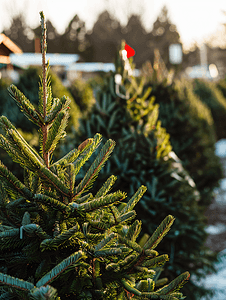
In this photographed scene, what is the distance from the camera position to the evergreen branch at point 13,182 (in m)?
1.03

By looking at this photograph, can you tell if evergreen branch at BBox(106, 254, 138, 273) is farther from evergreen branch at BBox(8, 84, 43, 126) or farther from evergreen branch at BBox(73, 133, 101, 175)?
evergreen branch at BBox(8, 84, 43, 126)

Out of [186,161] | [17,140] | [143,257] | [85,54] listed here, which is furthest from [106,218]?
[85,54]

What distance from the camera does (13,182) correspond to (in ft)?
3.48

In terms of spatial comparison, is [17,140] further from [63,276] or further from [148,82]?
[148,82]

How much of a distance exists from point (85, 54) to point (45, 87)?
45932 millimetres

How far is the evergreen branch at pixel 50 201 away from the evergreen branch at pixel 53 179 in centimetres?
4

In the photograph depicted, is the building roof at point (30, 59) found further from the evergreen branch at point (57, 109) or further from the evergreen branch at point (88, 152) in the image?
the evergreen branch at point (88, 152)

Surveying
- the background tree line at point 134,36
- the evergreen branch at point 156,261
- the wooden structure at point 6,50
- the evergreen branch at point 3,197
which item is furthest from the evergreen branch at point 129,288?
the background tree line at point 134,36

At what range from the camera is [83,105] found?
32.0ft

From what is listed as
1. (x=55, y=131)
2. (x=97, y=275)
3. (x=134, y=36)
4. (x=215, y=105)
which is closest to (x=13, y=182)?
(x=55, y=131)

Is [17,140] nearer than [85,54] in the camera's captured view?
Yes

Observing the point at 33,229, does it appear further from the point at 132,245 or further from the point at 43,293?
the point at 132,245

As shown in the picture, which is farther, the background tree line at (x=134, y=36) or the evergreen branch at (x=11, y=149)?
the background tree line at (x=134, y=36)

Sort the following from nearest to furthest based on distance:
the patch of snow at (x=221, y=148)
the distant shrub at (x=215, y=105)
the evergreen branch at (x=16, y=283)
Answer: the evergreen branch at (x=16, y=283), the patch of snow at (x=221, y=148), the distant shrub at (x=215, y=105)
